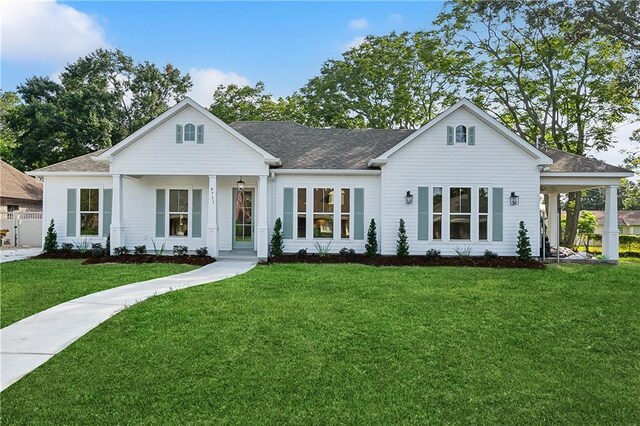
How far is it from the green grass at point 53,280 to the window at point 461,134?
9729 mm

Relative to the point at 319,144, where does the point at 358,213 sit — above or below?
below

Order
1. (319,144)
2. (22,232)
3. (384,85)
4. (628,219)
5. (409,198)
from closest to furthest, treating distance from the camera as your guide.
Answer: (409,198) → (319,144) → (22,232) → (384,85) → (628,219)

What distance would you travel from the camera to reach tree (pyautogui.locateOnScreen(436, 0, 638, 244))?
19688 mm

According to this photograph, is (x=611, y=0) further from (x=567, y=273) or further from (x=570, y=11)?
(x=567, y=273)

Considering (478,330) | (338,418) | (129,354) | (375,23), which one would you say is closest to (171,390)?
(129,354)

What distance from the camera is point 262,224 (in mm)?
12305

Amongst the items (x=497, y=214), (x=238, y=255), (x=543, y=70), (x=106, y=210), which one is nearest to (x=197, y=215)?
(x=238, y=255)

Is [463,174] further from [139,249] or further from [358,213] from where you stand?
[139,249]

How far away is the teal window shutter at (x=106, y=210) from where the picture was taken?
13727 millimetres

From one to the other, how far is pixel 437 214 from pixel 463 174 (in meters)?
1.62

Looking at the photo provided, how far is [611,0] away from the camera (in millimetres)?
15836

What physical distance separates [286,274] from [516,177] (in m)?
8.69

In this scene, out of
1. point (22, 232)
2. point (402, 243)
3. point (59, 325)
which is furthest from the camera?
point (22, 232)

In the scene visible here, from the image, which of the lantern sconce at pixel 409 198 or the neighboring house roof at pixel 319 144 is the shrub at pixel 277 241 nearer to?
the neighboring house roof at pixel 319 144
